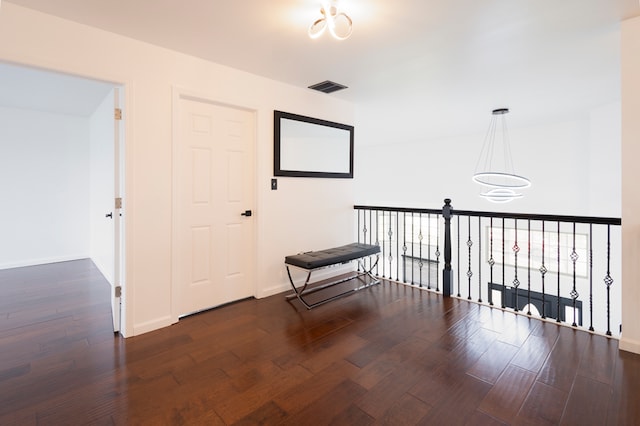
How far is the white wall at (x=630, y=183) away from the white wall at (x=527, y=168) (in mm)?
3117

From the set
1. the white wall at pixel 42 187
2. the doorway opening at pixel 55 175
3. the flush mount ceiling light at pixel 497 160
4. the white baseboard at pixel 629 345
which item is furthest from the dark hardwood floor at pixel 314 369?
the flush mount ceiling light at pixel 497 160

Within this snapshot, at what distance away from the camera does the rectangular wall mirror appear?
3.63 metres

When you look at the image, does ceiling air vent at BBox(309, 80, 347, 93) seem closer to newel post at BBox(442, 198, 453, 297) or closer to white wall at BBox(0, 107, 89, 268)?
newel post at BBox(442, 198, 453, 297)

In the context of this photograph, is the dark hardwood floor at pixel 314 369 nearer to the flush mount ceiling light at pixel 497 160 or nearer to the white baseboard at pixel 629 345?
the white baseboard at pixel 629 345

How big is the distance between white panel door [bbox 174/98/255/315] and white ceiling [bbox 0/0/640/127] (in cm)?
58

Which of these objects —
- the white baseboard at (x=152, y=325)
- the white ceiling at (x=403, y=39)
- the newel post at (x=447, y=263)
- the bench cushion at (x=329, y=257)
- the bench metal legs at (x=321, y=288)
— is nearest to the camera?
the white ceiling at (x=403, y=39)

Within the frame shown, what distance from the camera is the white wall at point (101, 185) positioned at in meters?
3.98

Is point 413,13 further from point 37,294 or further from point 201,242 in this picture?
point 37,294

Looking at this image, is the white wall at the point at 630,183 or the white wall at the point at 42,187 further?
the white wall at the point at 42,187

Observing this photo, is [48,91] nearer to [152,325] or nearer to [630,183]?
[152,325]

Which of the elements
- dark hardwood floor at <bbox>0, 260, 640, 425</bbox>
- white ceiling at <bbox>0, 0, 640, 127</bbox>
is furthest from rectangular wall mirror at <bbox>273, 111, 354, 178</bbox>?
dark hardwood floor at <bbox>0, 260, 640, 425</bbox>

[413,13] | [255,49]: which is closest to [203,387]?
[255,49]

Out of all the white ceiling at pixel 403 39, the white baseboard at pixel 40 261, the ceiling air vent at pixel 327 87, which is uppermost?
the ceiling air vent at pixel 327 87

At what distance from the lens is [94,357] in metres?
2.28
